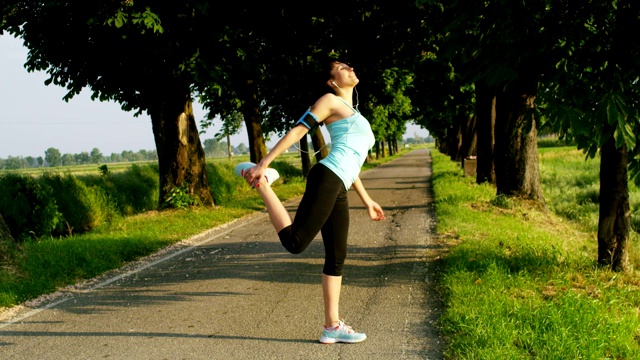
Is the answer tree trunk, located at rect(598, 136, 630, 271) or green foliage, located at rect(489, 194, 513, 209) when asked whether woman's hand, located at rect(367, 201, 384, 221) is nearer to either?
tree trunk, located at rect(598, 136, 630, 271)

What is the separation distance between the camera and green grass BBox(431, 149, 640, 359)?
423 centimetres

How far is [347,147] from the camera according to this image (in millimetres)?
4301

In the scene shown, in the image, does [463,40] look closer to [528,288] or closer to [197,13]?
[528,288]

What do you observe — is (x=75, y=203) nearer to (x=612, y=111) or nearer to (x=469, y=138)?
(x=612, y=111)

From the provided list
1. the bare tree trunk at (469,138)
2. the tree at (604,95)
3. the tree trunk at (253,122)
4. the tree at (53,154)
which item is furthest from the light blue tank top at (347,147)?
the tree at (53,154)

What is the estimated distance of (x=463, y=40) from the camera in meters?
6.73

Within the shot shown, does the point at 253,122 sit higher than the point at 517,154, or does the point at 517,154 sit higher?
the point at 253,122

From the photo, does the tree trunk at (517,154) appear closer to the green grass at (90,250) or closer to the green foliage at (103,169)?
the green grass at (90,250)

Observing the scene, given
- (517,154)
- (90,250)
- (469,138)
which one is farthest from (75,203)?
(469,138)

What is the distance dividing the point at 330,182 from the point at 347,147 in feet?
1.02

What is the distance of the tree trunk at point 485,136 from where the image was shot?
1902 centimetres

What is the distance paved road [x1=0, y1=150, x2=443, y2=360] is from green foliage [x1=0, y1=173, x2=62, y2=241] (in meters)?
5.21

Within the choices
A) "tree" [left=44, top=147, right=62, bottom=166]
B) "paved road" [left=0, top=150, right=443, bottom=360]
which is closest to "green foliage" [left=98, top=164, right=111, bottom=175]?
"paved road" [left=0, top=150, right=443, bottom=360]

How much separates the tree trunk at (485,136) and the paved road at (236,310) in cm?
1091
